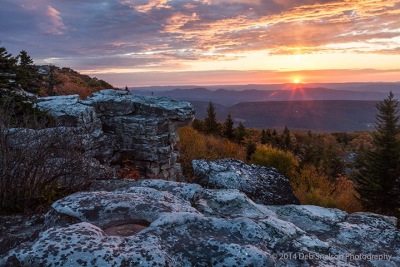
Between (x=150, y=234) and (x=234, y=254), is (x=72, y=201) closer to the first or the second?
(x=150, y=234)

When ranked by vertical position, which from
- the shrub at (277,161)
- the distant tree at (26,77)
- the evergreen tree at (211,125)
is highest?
the distant tree at (26,77)

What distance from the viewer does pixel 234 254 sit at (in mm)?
2719

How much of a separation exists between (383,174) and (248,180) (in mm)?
8051

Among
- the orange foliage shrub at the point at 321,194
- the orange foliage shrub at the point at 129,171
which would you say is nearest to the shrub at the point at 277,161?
the orange foliage shrub at the point at 321,194

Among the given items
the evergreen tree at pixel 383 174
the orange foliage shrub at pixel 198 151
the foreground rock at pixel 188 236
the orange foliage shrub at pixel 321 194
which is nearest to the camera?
the foreground rock at pixel 188 236

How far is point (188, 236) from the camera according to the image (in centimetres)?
299

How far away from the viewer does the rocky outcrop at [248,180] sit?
7.55 m

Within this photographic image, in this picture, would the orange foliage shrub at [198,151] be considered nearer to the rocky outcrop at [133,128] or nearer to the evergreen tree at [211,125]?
the rocky outcrop at [133,128]

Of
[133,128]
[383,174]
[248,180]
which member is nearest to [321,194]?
[383,174]

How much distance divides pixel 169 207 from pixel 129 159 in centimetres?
966

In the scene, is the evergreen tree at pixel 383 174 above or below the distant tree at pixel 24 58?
below

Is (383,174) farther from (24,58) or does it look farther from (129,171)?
(24,58)

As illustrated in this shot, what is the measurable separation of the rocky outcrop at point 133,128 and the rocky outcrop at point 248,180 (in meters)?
4.02

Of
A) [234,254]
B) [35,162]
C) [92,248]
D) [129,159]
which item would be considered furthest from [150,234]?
[129,159]
